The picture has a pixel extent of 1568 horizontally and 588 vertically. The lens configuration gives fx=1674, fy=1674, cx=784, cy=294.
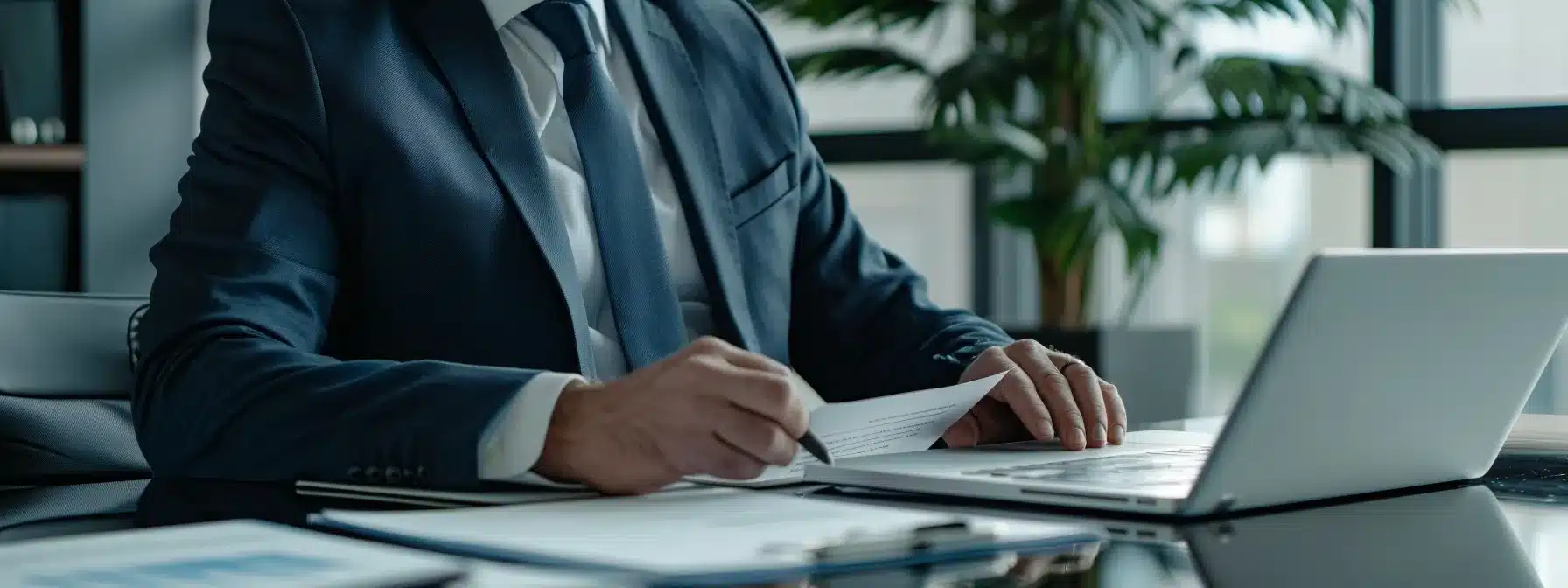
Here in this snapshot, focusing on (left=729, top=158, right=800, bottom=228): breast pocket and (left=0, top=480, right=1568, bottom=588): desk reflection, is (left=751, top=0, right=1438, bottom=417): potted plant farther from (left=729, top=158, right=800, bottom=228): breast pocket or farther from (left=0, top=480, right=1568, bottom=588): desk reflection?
(left=0, top=480, right=1568, bottom=588): desk reflection

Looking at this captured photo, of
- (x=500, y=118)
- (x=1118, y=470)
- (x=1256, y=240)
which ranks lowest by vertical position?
(x=1256, y=240)

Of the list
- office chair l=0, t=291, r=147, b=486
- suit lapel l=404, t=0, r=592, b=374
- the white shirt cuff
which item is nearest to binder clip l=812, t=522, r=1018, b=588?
the white shirt cuff

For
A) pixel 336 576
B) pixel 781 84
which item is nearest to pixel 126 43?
pixel 781 84

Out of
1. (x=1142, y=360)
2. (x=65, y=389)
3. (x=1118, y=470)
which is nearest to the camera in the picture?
(x=1118, y=470)

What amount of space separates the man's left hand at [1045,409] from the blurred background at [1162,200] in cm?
162

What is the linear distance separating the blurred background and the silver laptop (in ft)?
5.78

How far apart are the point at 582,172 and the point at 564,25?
118 millimetres

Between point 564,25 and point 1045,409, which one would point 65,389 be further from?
point 1045,409

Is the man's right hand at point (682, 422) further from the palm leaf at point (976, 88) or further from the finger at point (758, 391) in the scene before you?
the palm leaf at point (976, 88)

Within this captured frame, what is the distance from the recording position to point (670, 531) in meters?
0.74

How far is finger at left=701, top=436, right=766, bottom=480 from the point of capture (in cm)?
85

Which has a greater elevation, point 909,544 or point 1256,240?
point 909,544

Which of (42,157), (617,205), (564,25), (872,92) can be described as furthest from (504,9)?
(872,92)

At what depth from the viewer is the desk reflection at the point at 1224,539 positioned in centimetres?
67
